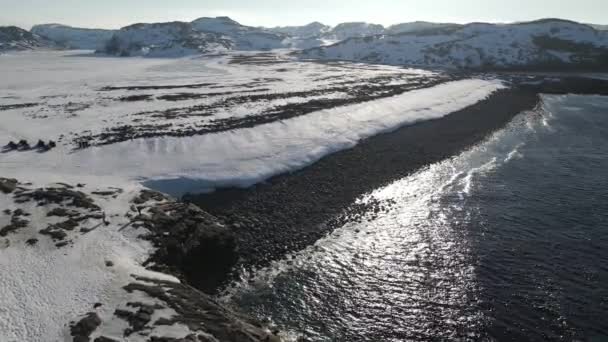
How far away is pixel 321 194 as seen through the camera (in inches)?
1158

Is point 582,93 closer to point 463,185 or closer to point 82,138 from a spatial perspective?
point 463,185

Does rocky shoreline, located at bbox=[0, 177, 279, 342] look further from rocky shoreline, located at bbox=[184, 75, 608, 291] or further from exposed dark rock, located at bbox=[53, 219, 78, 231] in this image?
rocky shoreline, located at bbox=[184, 75, 608, 291]

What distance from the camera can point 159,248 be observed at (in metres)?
19.1

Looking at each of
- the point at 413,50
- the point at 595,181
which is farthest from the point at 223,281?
the point at 413,50

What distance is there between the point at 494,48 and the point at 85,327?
176 m

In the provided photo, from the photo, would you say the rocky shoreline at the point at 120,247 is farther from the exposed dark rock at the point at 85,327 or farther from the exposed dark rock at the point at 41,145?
the exposed dark rock at the point at 41,145

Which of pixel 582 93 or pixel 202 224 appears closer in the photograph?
pixel 202 224

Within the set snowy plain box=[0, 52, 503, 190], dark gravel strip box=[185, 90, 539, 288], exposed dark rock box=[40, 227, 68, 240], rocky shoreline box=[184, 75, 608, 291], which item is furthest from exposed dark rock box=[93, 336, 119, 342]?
snowy plain box=[0, 52, 503, 190]

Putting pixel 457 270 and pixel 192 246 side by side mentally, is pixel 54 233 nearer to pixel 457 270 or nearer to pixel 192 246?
pixel 192 246

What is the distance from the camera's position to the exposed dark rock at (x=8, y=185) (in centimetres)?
2276

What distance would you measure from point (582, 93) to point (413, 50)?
9970 cm

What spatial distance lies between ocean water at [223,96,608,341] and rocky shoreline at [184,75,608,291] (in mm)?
1167

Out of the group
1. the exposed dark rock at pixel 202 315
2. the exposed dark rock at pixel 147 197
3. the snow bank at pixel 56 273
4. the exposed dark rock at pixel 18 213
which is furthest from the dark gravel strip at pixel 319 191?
the exposed dark rock at pixel 18 213

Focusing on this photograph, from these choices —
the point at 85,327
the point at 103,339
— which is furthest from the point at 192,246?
the point at 103,339
